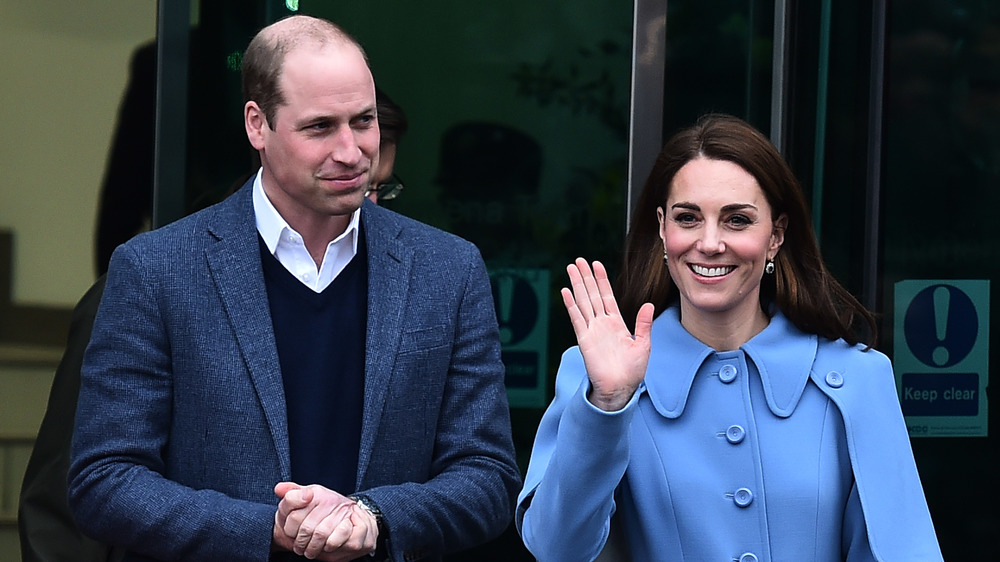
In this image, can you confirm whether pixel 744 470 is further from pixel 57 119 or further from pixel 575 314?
pixel 57 119

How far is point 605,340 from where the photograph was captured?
2588 millimetres

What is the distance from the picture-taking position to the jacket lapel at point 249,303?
279 cm

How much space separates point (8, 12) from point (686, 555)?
2668mm

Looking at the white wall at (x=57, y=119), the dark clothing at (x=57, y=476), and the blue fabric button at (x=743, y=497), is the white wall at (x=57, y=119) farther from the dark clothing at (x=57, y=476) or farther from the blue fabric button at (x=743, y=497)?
the blue fabric button at (x=743, y=497)

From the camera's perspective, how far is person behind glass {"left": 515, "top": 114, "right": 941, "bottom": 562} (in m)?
2.63

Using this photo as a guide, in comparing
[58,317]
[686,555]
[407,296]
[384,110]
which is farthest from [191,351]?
[58,317]

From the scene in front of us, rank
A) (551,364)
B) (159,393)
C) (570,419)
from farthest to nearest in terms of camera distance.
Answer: (551,364)
(159,393)
(570,419)

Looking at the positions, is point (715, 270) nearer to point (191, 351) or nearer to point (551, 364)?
point (191, 351)

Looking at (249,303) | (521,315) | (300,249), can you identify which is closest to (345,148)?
(300,249)

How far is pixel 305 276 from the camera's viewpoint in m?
2.92

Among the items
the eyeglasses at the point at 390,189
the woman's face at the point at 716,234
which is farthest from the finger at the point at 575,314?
the eyeglasses at the point at 390,189

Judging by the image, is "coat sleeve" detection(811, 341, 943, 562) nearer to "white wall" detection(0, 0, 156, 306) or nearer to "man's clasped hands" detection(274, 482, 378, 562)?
"man's clasped hands" detection(274, 482, 378, 562)

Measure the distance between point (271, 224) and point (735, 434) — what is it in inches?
38.4

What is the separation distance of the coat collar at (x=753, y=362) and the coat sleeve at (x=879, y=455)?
4cm
